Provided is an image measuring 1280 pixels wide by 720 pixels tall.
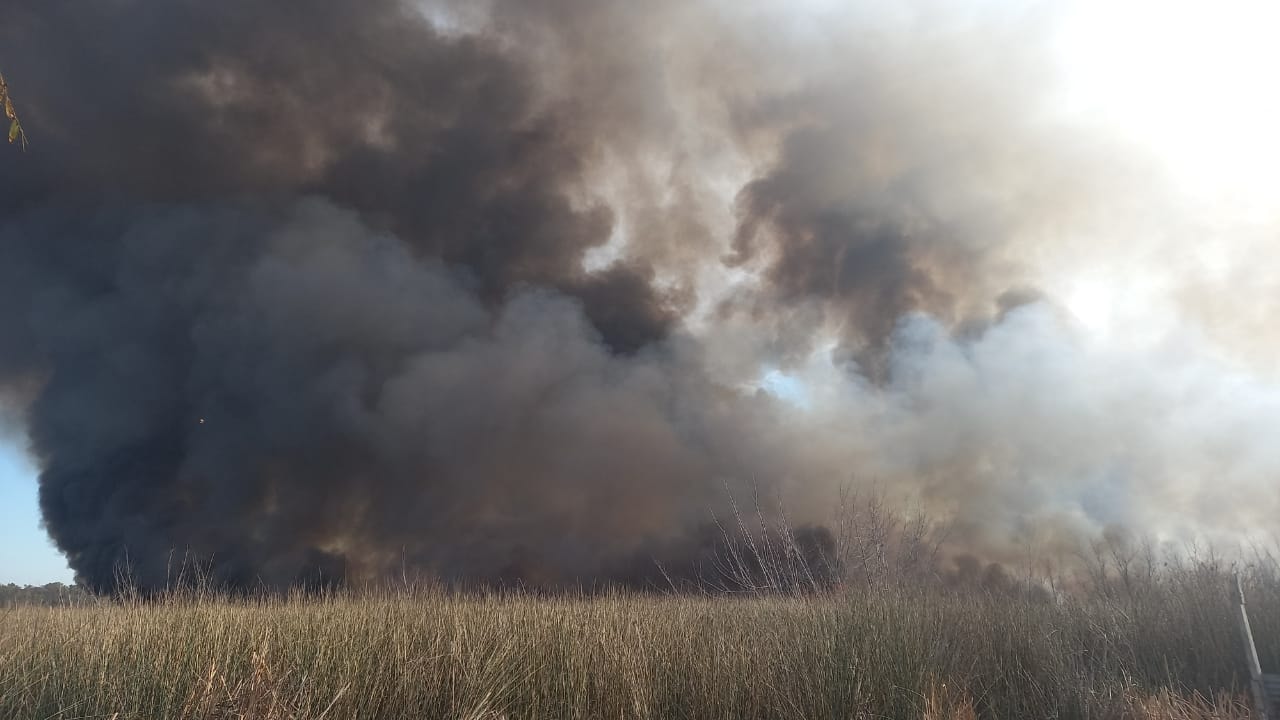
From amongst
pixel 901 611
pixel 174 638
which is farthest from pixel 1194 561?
pixel 174 638

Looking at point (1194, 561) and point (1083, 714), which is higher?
point (1194, 561)

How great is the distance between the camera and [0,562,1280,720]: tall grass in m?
9.51

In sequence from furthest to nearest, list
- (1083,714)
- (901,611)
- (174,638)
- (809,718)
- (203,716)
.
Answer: (174,638) → (901,611) → (1083,714) → (809,718) → (203,716)

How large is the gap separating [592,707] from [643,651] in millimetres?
1582

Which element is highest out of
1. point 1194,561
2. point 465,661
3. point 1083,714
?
point 1194,561

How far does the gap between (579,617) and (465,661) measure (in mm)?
4417

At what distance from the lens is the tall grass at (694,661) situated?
374 inches

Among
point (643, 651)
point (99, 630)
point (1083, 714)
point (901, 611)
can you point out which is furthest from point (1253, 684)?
point (99, 630)

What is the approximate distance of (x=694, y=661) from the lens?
Result: 11.9m

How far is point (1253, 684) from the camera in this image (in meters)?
8.99

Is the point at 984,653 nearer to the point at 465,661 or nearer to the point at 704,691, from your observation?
the point at 704,691

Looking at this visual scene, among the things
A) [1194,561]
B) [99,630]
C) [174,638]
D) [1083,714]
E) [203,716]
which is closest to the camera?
[203,716]

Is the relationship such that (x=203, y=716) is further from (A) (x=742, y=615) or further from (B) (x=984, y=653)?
(B) (x=984, y=653)

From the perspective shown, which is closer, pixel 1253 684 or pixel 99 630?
pixel 1253 684
